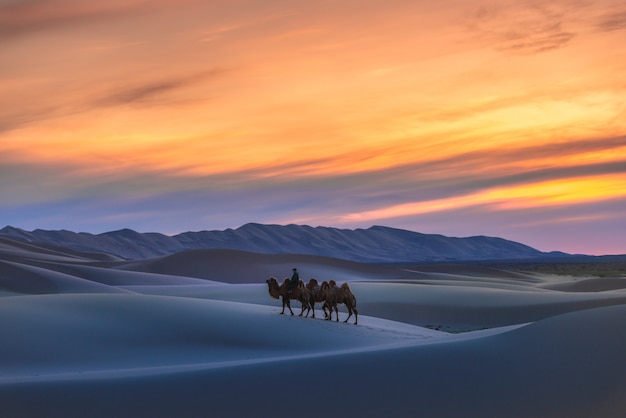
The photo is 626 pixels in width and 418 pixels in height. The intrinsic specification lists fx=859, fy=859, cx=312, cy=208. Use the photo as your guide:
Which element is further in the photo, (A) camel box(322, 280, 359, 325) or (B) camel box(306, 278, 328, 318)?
(B) camel box(306, 278, 328, 318)

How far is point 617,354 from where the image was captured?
12438mm

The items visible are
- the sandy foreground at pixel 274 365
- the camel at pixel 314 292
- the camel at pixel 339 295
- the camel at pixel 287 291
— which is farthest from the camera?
the camel at pixel 314 292

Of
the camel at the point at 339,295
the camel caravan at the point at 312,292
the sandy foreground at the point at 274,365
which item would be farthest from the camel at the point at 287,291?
the sandy foreground at the point at 274,365

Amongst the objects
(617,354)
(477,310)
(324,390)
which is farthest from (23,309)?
(477,310)

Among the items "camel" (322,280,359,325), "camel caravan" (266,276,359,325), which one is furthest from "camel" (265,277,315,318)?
"camel" (322,280,359,325)

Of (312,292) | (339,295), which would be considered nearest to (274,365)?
(339,295)

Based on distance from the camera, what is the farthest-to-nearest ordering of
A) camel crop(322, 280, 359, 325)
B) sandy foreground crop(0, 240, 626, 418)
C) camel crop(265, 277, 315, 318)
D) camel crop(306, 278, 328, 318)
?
camel crop(306, 278, 328, 318), camel crop(265, 277, 315, 318), camel crop(322, 280, 359, 325), sandy foreground crop(0, 240, 626, 418)

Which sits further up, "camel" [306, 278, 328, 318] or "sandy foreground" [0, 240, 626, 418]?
"camel" [306, 278, 328, 318]

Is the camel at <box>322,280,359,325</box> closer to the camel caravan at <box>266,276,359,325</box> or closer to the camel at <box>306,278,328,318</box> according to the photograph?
the camel caravan at <box>266,276,359,325</box>

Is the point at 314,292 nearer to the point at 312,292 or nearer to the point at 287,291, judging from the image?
the point at 312,292

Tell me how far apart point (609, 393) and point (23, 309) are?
45.1ft

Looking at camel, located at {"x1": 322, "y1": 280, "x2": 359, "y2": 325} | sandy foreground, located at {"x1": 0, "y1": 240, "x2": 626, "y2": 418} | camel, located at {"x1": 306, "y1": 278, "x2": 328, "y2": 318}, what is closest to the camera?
sandy foreground, located at {"x1": 0, "y1": 240, "x2": 626, "y2": 418}

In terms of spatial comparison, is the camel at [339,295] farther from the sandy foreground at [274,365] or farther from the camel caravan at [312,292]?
the sandy foreground at [274,365]

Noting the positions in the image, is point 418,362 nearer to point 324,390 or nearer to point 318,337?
point 324,390
